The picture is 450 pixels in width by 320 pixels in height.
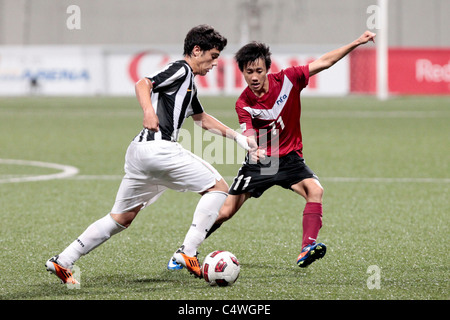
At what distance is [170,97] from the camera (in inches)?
193

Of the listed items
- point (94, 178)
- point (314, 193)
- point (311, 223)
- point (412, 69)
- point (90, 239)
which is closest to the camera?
point (90, 239)

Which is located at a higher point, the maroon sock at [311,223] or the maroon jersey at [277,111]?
the maroon jersey at [277,111]

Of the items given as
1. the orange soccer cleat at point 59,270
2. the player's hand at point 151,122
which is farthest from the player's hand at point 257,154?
the orange soccer cleat at point 59,270

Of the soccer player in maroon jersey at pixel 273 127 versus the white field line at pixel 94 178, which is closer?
the soccer player in maroon jersey at pixel 273 127

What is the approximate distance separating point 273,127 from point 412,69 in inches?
1074

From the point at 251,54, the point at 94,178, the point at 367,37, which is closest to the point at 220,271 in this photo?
the point at 251,54

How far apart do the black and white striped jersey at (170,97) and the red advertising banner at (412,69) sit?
27.9 meters

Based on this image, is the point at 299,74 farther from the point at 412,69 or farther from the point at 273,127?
the point at 412,69

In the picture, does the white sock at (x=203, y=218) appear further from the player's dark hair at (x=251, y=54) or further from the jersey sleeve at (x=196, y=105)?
the player's dark hair at (x=251, y=54)

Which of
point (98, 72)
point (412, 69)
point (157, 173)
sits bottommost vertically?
point (157, 173)

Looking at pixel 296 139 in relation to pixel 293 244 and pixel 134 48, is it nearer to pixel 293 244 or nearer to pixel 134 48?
pixel 293 244

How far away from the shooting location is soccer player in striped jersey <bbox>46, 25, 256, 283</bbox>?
4.80 metres

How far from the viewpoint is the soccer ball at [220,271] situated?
15.6 feet

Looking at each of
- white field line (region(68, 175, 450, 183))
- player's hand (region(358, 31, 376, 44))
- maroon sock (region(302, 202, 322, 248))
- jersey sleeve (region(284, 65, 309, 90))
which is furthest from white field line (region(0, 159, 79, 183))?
player's hand (region(358, 31, 376, 44))
